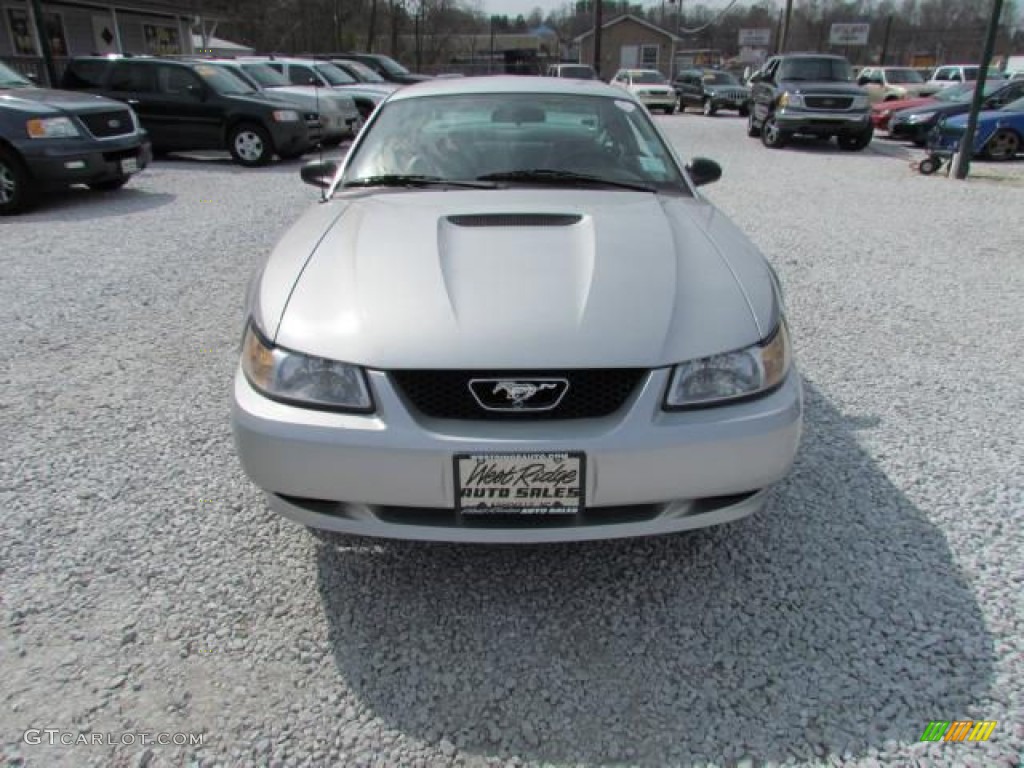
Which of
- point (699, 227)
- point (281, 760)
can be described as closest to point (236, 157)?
point (699, 227)

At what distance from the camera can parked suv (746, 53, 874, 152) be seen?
47.9 ft

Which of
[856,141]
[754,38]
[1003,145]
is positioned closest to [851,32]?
[754,38]

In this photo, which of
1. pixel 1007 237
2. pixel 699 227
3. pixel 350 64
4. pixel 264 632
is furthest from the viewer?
pixel 350 64

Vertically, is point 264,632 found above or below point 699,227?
below

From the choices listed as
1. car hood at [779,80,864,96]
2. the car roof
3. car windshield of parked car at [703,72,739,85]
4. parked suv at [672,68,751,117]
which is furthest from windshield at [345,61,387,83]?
the car roof

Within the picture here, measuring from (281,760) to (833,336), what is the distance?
4.01 m

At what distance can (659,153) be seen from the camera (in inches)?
136

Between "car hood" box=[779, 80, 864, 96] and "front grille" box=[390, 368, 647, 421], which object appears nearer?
"front grille" box=[390, 368, 647, 421]

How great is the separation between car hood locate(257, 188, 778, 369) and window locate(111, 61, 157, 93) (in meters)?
11.3

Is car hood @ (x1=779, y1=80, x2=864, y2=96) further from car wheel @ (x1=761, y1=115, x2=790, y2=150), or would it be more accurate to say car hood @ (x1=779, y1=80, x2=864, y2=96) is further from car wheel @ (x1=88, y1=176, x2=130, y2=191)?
car wheel @ (x1=88, y1=176, x2=130, y2=191)

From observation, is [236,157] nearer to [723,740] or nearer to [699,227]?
[699,227]

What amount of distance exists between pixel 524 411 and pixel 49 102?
8.81 meters

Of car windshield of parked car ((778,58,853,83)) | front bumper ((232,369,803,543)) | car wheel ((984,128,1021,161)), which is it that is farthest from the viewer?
car windshield of parked car ((778,58,853,83))

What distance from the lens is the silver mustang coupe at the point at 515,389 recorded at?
1.95 m
